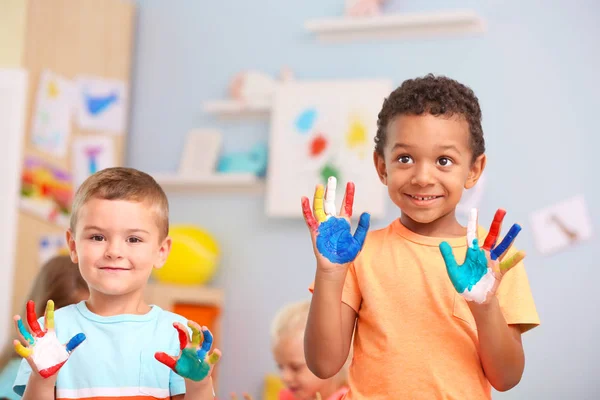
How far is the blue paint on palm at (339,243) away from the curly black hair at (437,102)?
20 cm

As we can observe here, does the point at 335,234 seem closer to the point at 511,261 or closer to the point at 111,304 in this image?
the point at 511,261

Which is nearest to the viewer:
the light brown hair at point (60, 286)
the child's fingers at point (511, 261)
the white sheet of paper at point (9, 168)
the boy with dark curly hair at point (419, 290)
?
the child's fingers at point (511, 261)

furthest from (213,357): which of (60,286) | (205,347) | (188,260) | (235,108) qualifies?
(235,108)

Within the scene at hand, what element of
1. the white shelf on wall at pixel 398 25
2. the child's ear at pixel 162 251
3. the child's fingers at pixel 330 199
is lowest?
the child's ear at pixel 162 251

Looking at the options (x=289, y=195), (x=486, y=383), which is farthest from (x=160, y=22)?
(x=486, y=383)

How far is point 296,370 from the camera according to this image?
2434 millimetres

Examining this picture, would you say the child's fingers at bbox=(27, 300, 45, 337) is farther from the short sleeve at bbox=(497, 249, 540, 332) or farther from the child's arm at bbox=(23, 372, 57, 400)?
the short sleeve at bbox=(497, 249, 540, 332)

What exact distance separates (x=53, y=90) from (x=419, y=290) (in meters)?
2.91

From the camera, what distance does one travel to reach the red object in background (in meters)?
3.71

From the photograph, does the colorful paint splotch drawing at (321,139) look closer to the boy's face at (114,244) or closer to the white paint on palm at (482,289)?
the boy's face at (114,244)

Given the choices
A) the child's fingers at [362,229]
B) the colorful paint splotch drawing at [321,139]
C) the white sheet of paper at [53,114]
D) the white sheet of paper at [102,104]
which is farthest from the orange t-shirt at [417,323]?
the white sheet of paper at [102,104]

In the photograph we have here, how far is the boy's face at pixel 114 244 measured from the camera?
4.72 ft

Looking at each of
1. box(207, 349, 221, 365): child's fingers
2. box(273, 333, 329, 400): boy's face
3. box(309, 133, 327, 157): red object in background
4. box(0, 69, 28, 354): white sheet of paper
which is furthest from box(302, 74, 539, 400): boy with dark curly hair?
box(0, 69, 28, 354): white sheet of paper

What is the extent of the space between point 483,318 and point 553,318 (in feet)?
6.91
